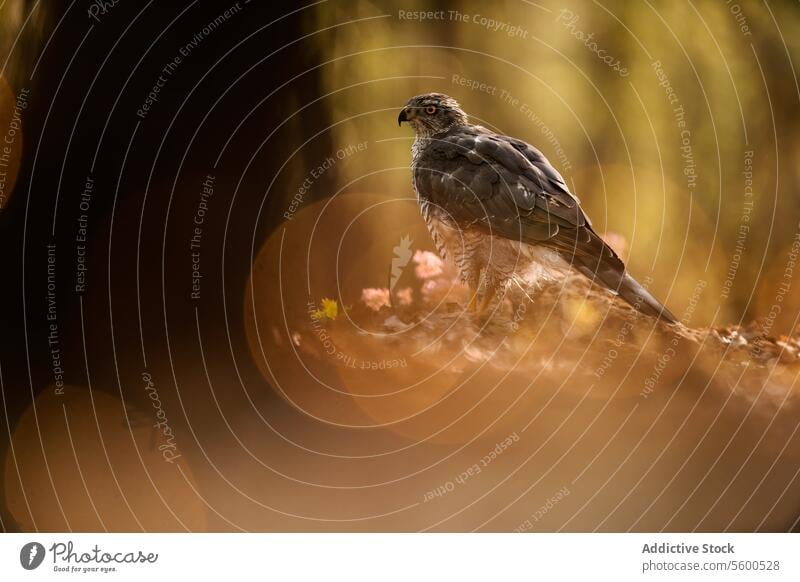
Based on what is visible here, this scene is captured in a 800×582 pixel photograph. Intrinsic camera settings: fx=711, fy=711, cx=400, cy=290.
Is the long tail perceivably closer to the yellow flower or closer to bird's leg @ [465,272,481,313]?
bird's leg @ [465,272,481,313]

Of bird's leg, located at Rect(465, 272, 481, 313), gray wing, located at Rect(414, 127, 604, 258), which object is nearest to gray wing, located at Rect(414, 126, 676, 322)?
gray wing, located at Rect(414, 127, 604, 258)

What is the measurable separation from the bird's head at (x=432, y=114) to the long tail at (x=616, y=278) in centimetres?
45

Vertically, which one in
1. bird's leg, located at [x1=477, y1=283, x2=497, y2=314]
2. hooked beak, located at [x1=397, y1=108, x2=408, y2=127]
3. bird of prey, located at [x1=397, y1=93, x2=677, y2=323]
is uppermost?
hooked beak, located at [x1=397, y1=108, x2=408, y2=127]

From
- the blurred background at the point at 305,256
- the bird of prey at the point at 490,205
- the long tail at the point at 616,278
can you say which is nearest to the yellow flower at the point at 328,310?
the blurred background at the point at 305,256

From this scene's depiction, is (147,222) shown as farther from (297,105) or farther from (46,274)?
(297,105)

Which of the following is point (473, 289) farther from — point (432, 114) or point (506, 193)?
point (432, 114)

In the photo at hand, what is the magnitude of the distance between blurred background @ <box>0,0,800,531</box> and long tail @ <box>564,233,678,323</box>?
0.13ft

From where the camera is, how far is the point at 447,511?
1.76 metres

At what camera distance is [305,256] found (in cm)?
172

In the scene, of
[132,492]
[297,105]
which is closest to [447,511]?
[132,492]

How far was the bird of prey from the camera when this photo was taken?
1.67m

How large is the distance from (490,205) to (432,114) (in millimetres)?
264

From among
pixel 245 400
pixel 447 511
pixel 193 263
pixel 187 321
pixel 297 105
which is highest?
pixel 297 105
